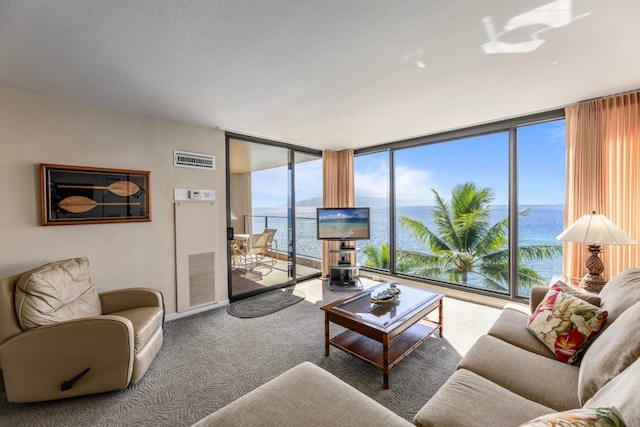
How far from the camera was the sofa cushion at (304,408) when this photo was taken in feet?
3.43

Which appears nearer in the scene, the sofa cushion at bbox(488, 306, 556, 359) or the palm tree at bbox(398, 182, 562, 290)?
the sofa cushion at bbox(488, 306, 556, 359)

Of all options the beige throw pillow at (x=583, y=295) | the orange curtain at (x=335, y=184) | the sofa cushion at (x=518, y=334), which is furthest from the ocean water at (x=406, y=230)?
the sofa cushion at (x=518, y=334)

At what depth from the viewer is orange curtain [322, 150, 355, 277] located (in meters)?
4.75

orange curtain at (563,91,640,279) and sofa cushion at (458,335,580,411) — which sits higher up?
orange curtain at (563,91,640,279)

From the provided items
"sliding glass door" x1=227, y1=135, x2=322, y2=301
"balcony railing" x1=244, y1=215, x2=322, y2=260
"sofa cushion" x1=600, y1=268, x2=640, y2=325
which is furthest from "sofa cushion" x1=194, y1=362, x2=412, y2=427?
"balcony railing" x1=244, y1=215, x2=322, y2=260

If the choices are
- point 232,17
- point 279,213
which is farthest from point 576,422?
point 279,213

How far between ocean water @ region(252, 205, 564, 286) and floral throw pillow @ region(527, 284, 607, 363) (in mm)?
1764

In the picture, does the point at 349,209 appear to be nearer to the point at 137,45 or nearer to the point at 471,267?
the point at 471,267

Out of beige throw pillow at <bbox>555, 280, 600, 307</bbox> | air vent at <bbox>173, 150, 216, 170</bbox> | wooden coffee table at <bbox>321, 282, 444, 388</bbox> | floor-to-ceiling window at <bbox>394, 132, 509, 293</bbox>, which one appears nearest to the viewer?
beige throw pillow at <bbox>555, 280, 600, 307</bbox>

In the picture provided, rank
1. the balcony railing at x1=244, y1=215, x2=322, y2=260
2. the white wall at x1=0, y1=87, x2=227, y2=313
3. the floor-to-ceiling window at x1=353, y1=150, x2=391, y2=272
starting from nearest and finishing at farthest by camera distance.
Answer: the white wall at x1=0, y1=87, x2=227, y2=313, the balcony railing at x1=244, y1=215, x2=322, y2=260, the floor-to-ceiling window at x1=353, y1=150, x2=391, y2=272

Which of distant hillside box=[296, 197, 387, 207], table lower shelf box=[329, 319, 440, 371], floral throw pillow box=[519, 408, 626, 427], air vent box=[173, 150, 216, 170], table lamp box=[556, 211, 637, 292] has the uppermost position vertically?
air vent box=[173, 150, 216, 170]

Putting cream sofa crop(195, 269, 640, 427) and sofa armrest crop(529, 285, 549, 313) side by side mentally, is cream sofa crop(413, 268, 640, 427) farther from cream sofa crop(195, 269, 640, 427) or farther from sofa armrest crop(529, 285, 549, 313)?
sofa armrest crop(529, 285, 549, 313)

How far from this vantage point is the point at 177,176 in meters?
3.10

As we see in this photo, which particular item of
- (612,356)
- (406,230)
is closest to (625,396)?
(612,356)
